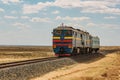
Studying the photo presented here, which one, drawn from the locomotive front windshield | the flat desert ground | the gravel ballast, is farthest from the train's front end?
the gravel ballast

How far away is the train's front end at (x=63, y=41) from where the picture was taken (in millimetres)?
43906

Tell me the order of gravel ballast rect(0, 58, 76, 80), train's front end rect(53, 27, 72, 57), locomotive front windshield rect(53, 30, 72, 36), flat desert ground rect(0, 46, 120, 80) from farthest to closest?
locomotive front windshield rect(53, 30, 72, 36)
train's front end rect(53, 27, 72, 57)
flat desert ground rect(0, 46, 120, 80)
gravel ballast rect(0, 58, 76, 80)

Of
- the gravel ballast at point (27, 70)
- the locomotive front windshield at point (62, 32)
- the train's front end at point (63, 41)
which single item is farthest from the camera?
the locomotive front windshield at point (62, 32)

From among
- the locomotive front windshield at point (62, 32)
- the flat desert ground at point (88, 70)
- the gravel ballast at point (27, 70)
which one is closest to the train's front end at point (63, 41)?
the locomotive front windshield at point (62, 32)

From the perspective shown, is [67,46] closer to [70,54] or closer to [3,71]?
[70,54]

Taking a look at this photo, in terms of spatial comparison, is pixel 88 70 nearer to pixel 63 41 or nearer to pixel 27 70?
pixel 27 70

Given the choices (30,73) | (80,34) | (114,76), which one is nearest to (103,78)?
(114,76)

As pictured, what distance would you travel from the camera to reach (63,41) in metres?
44.2

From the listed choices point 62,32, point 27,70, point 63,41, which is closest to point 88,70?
point 27,70

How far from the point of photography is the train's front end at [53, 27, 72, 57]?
144ft

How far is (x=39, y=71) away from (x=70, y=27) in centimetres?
1814

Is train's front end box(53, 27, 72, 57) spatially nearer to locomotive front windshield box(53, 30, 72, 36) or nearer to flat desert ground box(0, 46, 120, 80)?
locomotive front windshield box(53, 30, 72, 36)

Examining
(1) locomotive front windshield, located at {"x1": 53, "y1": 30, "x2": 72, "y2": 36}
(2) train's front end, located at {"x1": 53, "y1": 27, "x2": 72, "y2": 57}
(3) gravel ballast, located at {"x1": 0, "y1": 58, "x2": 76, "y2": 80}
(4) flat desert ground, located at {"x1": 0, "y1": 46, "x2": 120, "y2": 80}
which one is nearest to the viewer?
(3) gravel ballast, located at {"x1": 0, "y1": 58, "x2": 76, "y2": 80}

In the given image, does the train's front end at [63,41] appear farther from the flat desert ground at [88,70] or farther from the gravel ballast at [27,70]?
the gravel ballast at [27,70]
